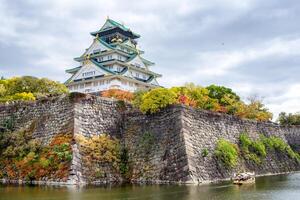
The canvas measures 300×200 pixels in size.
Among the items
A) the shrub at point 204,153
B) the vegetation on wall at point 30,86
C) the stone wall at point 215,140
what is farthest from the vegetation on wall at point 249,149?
the vegetation on wall at point 30,86

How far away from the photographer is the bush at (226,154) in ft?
85.4

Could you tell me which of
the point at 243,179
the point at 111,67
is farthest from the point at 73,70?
the point at 243,179

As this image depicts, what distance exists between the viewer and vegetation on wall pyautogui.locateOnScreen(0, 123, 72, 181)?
23.0m

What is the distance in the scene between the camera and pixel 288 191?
19.6 metres

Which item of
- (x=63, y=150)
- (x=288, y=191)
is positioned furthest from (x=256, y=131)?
(x=63, y=150)

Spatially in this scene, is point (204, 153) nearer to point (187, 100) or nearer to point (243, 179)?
point (243, 179)

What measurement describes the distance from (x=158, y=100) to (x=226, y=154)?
538 centimetres

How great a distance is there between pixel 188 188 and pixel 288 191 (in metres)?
4.54

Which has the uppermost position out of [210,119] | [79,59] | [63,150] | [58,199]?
[79,59]

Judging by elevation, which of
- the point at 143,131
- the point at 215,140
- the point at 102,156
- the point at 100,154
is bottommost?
the point at 102,156

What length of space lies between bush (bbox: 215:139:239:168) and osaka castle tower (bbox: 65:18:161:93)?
23138 mm

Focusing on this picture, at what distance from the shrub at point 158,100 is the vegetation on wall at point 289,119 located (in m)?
26.4

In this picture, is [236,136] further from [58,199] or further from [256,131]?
[58,199]

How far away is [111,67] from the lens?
52938 mm
